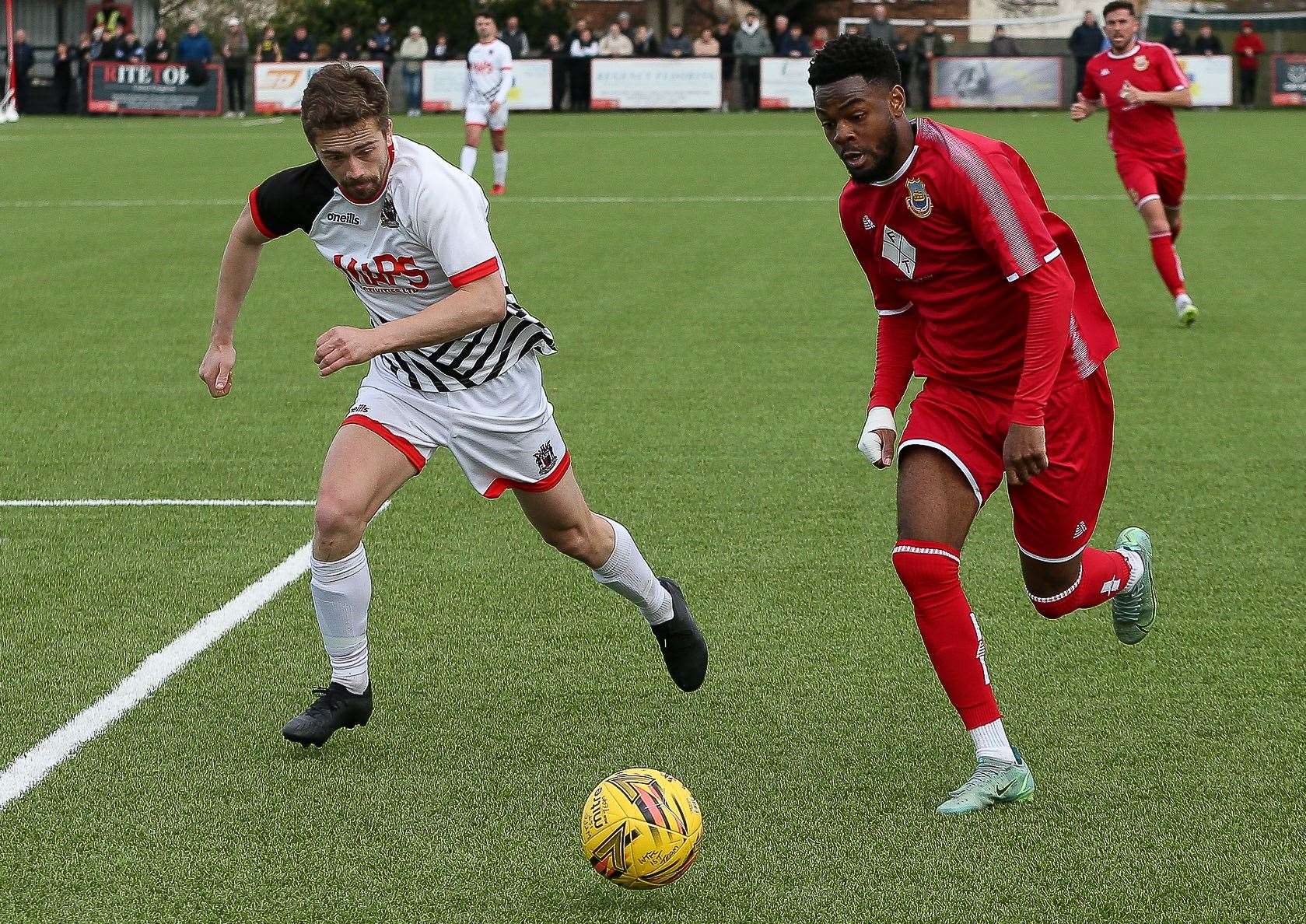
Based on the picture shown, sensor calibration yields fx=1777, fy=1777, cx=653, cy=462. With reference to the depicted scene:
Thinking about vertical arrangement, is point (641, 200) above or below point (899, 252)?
below

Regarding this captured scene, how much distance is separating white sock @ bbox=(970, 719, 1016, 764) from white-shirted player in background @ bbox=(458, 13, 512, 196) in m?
17.2

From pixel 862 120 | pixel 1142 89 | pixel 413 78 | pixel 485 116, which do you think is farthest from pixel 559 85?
pixel 862 120

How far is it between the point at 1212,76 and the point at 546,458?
35.8 metres

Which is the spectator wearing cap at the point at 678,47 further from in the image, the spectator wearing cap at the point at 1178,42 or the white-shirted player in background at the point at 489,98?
the white-shirted player in background at the point at 489,98

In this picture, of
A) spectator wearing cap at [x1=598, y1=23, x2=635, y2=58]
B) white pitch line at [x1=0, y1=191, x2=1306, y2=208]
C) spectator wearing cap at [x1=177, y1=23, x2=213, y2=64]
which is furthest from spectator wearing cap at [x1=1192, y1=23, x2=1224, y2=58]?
spectator wearing cap at [x1=177, y1=23, x2=213, y2=64]

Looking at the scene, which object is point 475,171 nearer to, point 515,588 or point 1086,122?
point 1086,122

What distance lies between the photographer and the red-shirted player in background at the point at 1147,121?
1210cm

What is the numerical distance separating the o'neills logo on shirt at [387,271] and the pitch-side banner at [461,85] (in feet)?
110

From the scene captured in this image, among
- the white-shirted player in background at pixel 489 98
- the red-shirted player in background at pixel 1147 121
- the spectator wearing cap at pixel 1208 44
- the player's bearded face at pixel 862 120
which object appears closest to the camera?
the player's bearded face at pixel 862 120

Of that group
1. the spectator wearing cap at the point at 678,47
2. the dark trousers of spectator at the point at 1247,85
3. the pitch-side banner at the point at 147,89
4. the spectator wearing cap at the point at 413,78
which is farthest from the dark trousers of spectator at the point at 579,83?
the dark trousers of spectator at the point at 1247,85

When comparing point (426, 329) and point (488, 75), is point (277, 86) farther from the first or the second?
point (426, 329)

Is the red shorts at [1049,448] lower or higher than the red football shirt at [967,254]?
lower

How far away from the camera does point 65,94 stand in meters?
38.8

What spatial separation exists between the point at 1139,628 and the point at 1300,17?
40712mm
